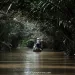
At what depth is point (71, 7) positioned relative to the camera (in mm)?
27000

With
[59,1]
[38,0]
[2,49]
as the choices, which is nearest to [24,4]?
[38,0]

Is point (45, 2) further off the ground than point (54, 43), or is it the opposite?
point (45, 2)

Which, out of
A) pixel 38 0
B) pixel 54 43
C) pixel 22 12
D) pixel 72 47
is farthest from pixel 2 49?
pixel 38 0

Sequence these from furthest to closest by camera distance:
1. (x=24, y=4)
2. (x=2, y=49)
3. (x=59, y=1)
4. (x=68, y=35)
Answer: (x=2, y=49)
(x=68, y=35)
(x=24, y=4)
(x=59, y=1)

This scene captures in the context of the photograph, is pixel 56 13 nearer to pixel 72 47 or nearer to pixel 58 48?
pixel 72 47

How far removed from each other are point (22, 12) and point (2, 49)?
31.3 meters

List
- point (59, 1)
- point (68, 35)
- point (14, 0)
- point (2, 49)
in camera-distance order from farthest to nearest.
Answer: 1. point (2, 49)
2. point (68, 35)
3. point (59, 1)
4. point (14, 0)

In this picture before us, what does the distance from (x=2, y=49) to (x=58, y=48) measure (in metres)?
10.6

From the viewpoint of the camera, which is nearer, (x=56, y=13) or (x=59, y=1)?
(x=59, y=1)

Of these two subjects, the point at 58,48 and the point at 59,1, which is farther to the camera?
the point at 58,48

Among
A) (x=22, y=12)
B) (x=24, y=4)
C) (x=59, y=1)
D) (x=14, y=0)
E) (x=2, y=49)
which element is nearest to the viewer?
(x=14, y=0)

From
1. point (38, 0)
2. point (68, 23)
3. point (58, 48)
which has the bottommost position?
point (58, 48)

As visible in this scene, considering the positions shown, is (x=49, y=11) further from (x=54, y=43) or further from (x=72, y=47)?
(x=54, y=43)

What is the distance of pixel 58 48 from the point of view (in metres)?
64.3
